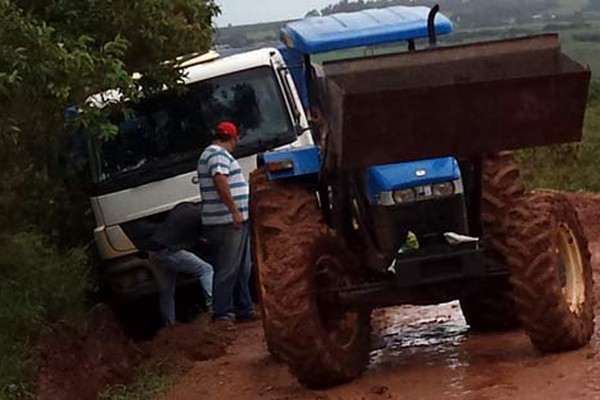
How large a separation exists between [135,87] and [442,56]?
317 centimetres

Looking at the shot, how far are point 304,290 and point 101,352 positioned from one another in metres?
2.64

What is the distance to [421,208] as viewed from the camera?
8.52 m

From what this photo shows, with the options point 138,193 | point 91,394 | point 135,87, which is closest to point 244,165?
point 138,193

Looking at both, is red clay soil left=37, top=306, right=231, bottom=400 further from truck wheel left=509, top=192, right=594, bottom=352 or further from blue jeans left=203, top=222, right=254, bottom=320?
truck wheel left=509, top=192, right=594, bottom=352

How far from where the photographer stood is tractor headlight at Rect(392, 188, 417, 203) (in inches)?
334

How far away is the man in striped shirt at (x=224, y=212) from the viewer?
10688 millimetres

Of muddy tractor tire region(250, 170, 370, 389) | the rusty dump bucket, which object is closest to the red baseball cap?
muddy tractor tire region(250, 170, 370, 389)

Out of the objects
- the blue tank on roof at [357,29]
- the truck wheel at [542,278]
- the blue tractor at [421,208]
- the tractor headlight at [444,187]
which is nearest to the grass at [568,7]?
the blue tank on roof at [357,29]

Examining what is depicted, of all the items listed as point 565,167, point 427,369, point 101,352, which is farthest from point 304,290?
point 565,167

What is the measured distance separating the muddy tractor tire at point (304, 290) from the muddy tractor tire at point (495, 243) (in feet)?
2.66

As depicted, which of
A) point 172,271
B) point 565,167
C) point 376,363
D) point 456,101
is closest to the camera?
point 456,101

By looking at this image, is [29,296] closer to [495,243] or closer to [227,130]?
[227,130]

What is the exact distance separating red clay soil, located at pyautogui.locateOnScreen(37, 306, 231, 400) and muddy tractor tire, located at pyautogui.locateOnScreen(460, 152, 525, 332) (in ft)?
6.77

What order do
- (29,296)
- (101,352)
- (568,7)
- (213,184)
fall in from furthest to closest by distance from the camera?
(568,7), (213,184), (101,352), (29,296)
